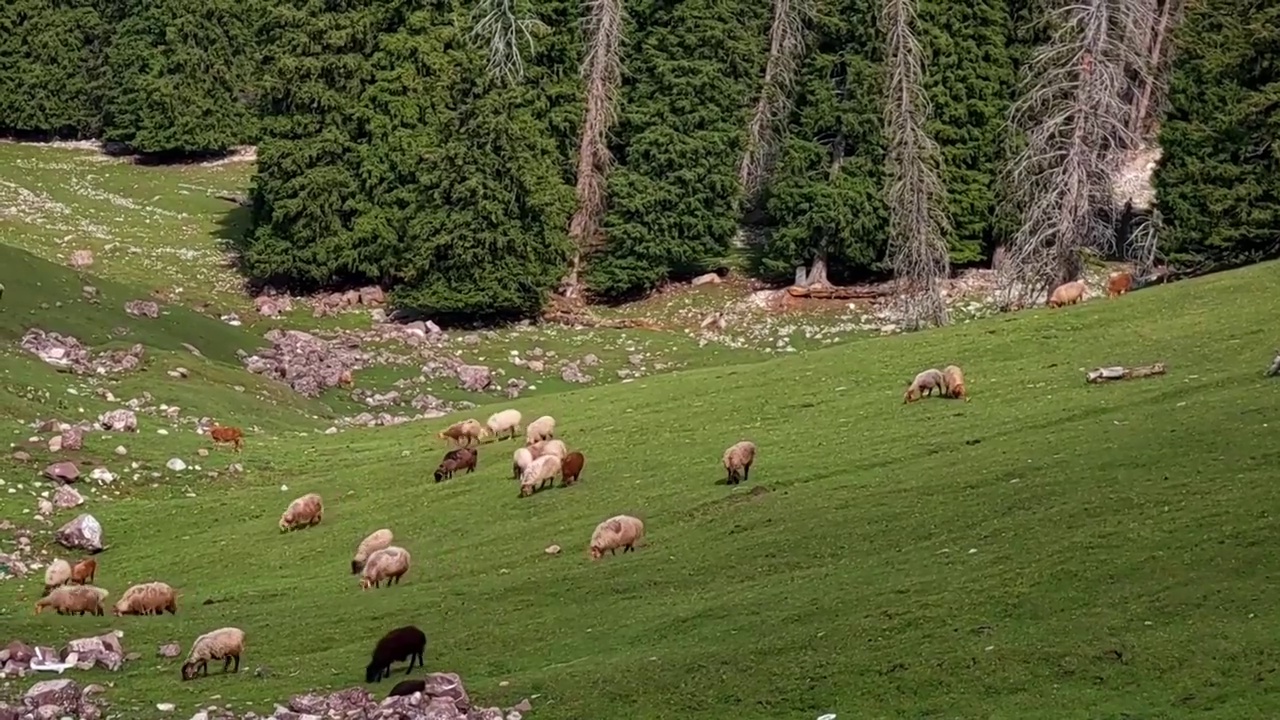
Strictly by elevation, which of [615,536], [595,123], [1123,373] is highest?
[595,123]

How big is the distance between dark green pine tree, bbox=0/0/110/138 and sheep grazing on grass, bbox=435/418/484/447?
205 ft

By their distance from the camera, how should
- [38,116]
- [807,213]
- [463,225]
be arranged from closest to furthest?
[463,225], [807,213], [38,116]

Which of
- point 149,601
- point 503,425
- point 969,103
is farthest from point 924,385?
point 969,103

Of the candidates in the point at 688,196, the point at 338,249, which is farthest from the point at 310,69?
the point at 688,196

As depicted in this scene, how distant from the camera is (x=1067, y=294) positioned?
3772 centimetres

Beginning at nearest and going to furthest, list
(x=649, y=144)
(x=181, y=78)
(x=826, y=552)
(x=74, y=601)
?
(x=826, y=552), (x=74, y=601), (x=649, y=144), (x=181, y=78)

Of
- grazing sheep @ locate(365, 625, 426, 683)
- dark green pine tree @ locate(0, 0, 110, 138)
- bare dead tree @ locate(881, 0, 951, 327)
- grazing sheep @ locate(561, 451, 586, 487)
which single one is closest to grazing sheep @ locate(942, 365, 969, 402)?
grazing sheep @ locate(561, 451, 586, 487)

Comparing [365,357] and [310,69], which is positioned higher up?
[310,69]

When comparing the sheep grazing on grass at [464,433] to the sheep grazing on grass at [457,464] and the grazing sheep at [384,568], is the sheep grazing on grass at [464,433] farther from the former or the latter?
the grazing sheep at [384,568]

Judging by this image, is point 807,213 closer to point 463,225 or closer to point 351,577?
point 463,225

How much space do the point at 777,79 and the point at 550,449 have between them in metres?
38.2

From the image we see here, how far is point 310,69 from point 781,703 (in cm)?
4657

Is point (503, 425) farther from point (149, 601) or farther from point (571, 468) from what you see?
point (149, 601)

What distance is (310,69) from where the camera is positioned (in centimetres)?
5875
